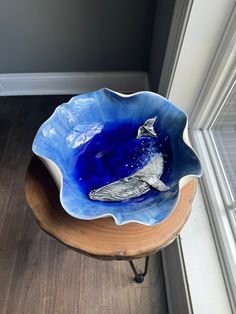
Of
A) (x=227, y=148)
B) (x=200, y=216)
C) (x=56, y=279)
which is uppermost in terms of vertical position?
(x=227, y=148)

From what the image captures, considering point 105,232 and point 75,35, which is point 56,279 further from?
point 75,35

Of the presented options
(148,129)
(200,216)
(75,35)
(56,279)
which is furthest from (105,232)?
(75,35)

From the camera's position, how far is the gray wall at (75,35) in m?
1.20

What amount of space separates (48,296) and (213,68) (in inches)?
39.5

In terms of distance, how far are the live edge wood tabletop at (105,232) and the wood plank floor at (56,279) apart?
1.65 feet

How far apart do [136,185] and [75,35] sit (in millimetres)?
1034

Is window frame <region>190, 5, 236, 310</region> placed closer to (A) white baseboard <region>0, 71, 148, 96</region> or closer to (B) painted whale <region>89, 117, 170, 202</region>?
(B) painted whale <region>89, 117, 170, 202</region>

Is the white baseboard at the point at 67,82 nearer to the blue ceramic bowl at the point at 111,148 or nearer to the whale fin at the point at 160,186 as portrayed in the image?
the blue ceramic bowl at the point at 111,148

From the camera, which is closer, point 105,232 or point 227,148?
point 105,232

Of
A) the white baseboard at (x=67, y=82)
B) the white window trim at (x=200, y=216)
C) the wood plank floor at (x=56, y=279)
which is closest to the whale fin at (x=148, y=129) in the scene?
the white window trim at (x=200, y=216)

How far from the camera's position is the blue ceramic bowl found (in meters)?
0.55

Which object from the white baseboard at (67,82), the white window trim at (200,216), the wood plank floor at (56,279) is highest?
the white window trim at (200,216)

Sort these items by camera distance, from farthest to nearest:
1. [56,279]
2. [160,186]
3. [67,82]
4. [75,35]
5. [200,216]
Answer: [67,82], [75,35], [56,279], [200,216], [160,186]

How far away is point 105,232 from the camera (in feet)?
1.93
